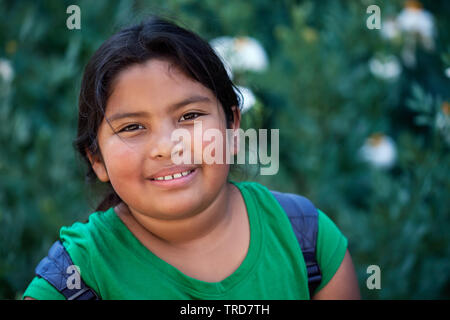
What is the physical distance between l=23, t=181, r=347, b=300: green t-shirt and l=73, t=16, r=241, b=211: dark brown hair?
0.21m

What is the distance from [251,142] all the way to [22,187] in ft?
3.18

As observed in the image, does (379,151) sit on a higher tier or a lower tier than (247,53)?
lower

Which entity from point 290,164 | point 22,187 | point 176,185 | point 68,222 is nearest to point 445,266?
point 290,164

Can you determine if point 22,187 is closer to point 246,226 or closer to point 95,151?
point 95,151

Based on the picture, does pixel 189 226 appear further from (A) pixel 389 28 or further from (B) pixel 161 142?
(A) pixel 389 28

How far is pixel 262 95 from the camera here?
2598 mm

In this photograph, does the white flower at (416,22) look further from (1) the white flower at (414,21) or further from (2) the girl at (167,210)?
(2) the girl at (167,210)

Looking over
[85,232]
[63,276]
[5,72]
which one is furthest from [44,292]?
[5,72]

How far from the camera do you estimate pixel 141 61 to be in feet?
3.51

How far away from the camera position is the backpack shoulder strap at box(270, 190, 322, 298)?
1.16m

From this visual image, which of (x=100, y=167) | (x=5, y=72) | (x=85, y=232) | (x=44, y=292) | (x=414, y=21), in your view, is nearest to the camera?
(x=44, y=292)

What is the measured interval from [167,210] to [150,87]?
241mm

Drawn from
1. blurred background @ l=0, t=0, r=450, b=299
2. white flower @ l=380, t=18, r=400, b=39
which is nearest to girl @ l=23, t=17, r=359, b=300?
blurred background @ l=0, t=0, r=450, b=299

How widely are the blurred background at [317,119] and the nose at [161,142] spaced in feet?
1.80
